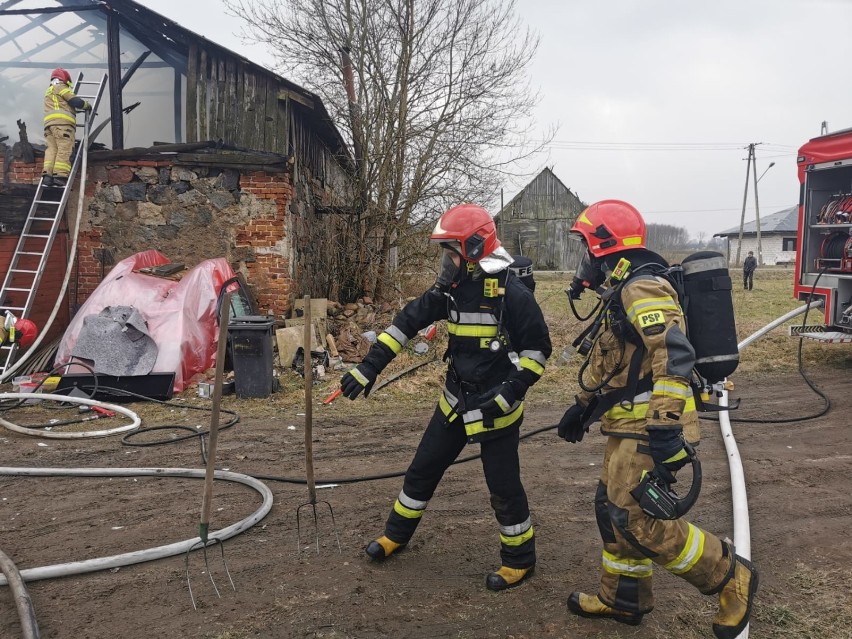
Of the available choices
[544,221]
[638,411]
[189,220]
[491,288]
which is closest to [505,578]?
[638,411]

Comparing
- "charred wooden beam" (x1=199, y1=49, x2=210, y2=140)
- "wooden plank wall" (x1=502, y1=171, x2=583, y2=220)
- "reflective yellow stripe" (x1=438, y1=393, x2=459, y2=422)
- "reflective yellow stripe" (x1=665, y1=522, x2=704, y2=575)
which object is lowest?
"reflective yellow stripe" (x1=665, y1=522, x2=704, y2=575)

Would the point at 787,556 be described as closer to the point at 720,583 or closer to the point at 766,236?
the point at 720,583

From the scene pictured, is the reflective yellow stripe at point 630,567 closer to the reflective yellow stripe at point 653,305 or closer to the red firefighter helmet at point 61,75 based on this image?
the reflective yellow stripe at point 653,305

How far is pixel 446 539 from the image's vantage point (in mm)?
3947

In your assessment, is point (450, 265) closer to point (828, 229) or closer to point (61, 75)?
point (828, 229)

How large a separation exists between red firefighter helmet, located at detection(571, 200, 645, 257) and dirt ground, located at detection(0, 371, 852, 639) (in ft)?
6.06

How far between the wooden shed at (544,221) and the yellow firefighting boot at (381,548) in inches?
1270

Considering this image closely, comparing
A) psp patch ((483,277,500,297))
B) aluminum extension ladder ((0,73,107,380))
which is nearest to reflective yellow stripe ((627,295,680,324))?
psp patch ((483,277,500,297))

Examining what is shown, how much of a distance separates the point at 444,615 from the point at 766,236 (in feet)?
166

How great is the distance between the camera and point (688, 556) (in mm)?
2721

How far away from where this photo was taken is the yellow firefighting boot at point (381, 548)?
3.61 metres

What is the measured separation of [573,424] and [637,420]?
50cm

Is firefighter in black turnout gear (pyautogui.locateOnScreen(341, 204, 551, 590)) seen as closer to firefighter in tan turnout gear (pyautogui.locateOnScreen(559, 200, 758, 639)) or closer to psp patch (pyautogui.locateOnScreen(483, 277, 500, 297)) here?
psp patch (pyautogui.locateOnScreen(483, 277, 500, 297))

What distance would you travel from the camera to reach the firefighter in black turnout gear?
3384mm
